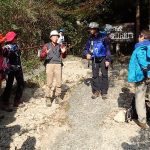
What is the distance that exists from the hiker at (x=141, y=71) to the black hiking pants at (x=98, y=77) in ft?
5.77

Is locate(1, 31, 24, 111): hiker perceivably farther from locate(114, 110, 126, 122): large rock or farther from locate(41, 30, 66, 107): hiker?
locate(114, 110, 126, 122): large rock

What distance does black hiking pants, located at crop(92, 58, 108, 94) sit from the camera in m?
9.60

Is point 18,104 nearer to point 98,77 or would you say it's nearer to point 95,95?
point 95,95

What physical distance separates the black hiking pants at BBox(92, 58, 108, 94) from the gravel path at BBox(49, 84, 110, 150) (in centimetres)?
28

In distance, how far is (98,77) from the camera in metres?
9.84

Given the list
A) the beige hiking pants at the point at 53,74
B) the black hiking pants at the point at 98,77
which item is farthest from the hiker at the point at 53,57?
the black hiking pants at the point at 98,77

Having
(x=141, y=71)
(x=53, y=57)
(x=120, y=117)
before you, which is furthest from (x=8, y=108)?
(x=141, y=71)

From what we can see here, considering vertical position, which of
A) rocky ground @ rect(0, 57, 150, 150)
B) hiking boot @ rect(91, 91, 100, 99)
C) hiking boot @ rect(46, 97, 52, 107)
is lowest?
rocky ground @ rect(0, 57, 150, 150)

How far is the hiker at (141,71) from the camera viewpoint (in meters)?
7.68

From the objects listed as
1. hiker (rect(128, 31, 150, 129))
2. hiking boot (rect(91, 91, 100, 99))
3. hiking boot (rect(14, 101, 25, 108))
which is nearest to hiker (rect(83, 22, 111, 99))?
hiking boot (rect(91, 91, 100, 99))

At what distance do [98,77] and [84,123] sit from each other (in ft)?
6.01

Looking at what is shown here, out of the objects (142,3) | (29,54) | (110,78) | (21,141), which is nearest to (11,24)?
(29,54)

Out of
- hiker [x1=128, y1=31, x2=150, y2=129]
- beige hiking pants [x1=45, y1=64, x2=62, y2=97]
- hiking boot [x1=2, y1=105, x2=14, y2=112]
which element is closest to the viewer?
hiker [x1=128, y1=31, x2=150, y2=129]

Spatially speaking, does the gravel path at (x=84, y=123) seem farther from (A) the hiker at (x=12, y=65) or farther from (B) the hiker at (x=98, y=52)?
(A) the hiker at (x=12, y=65)
